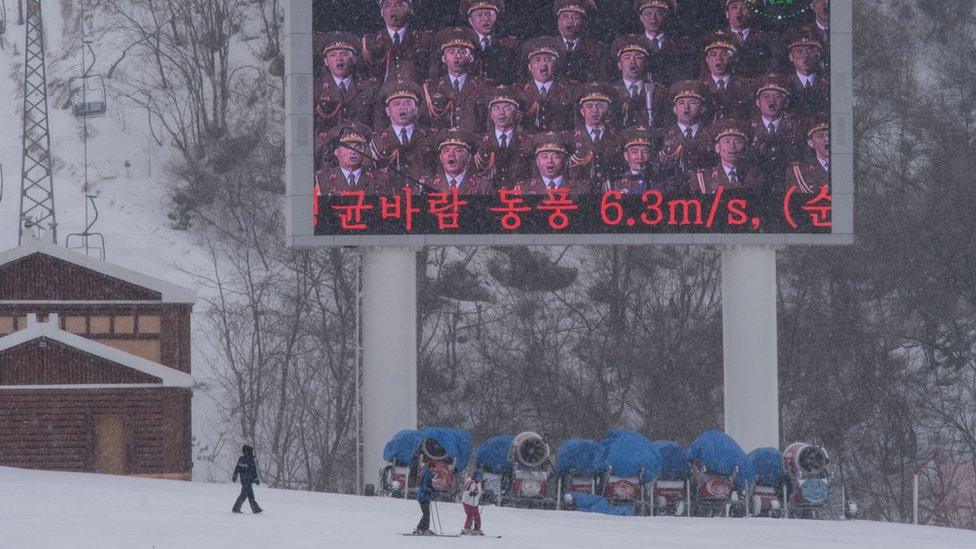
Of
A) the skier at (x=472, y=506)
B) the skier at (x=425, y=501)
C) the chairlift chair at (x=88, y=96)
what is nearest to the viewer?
the skier at (x=425, y=501)

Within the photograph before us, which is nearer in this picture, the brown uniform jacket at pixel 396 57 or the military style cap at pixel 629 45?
the brown uniform jacket at pixel 396 57

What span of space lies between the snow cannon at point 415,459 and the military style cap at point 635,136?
6.07 m

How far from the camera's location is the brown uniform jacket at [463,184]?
2886 centimetres

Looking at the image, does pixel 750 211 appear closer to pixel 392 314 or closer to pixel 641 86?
pixel 641 86

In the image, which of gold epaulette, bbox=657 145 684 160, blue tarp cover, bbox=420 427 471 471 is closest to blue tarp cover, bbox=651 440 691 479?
blue tarp cover, bbox=420 427 471 471

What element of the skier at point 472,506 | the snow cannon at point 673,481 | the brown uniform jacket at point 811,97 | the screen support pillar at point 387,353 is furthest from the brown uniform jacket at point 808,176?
the skier at point 472,506

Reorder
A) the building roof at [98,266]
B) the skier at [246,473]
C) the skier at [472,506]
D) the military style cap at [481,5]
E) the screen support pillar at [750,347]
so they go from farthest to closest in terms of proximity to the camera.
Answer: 1. the building roof at [98,266]
2. the screen support pillar at [750,347]
3. the military style cap at [481,5]
4. the skier at [246,473]
5. the skier at [472,506]

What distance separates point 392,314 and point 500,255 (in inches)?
1099

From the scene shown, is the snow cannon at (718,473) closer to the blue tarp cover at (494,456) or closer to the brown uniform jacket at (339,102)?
the blue tarp cover at (494,456)

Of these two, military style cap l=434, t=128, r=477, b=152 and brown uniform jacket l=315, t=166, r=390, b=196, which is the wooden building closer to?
brown uniform jacket l=315, t=166, r=390, b=196

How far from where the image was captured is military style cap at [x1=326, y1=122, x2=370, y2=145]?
28906 millimetres

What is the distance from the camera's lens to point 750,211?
29.1 metres

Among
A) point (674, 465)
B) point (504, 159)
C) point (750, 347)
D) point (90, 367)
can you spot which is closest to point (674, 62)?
point (504, 159)

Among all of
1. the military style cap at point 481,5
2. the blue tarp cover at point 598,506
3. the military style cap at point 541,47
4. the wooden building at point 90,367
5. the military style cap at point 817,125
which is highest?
the military style cap at point 481,5
